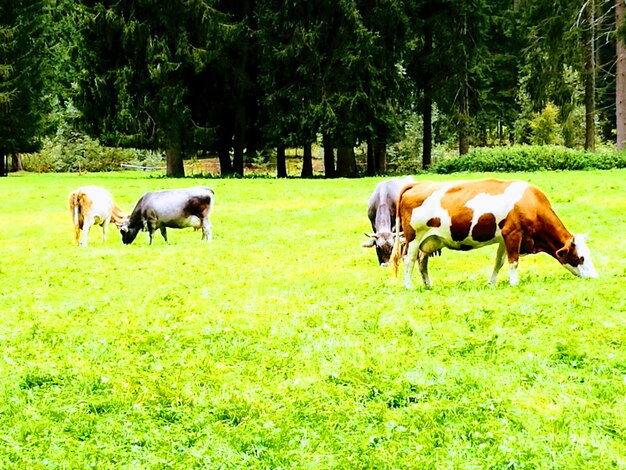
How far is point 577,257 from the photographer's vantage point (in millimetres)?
9758

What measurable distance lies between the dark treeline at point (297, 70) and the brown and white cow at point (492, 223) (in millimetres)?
25850

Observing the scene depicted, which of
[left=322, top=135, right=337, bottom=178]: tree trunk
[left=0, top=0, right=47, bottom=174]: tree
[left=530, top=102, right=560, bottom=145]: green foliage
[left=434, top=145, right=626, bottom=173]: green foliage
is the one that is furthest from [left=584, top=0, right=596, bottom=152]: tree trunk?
[left=0, top=0, right=47, bottom=174]: tree

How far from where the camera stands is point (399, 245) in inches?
421

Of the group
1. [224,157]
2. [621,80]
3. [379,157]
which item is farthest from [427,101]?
[224,157]

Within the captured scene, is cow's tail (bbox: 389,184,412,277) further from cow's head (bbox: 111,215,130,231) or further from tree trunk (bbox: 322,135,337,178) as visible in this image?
tree trunk (bbox: 322,135,337,178)

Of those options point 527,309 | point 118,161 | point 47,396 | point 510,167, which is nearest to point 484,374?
point 527,309

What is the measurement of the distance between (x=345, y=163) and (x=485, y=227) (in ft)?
97.1

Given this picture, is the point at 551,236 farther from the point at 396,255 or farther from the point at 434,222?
the point at 396,255

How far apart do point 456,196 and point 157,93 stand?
30.7 m

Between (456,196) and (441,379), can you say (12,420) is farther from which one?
(456,196)

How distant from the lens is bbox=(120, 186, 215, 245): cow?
17156 millimetres

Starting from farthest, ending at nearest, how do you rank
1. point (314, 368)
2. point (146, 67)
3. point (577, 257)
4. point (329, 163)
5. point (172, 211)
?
1. point (329, 163)
2. point (146, 67)
3. point (172, 211)
4. point (577, 257)
5. point (314, 368)

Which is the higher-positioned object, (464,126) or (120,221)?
(464,126)

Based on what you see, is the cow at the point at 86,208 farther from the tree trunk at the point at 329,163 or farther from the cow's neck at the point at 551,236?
the tree trunk at the point at 329,163
